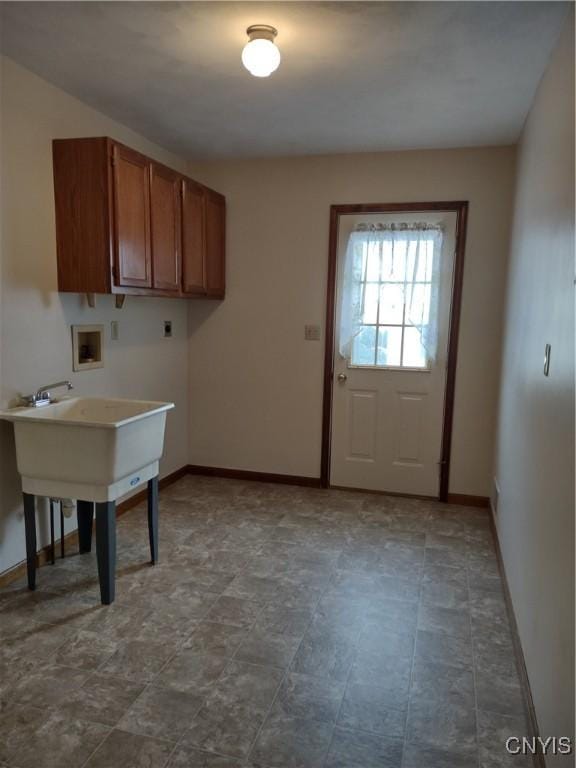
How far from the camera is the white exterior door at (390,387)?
Answer: 369 centimetres

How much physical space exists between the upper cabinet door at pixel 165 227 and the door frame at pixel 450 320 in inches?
44.6

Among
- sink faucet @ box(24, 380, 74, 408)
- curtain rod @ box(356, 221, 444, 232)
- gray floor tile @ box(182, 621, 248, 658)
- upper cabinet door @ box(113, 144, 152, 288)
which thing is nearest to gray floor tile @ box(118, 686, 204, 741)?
gray floor tile @ box(182, 621, 248, 658)

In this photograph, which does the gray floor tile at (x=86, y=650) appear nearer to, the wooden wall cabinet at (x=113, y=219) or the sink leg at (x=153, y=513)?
the sink leg at (x=153, y=513)

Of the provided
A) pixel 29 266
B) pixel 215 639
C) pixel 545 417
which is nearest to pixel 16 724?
pixel 215 639

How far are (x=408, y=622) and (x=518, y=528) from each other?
636 millimetres

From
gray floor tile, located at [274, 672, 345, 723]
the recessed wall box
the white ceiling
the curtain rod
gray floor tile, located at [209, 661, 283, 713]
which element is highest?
the white ceiling

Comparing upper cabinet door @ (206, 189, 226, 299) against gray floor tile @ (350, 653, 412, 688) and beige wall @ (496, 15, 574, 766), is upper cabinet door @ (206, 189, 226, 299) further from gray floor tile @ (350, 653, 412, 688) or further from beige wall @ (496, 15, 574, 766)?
gray floor tile @ (350, 653, 412, 688)

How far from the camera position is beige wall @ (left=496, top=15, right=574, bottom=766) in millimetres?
1487

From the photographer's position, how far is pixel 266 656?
6.83 feet

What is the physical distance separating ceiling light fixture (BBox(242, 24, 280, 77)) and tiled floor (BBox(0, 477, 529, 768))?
228 cm

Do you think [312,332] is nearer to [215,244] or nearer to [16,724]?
[215,244]

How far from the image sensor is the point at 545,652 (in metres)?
1.64

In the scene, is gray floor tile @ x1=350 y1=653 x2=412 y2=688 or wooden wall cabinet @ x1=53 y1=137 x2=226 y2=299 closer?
gray floor tile @ x1=350 y1=653 x2=412 y2=688

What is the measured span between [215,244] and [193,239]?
0.36 meters
